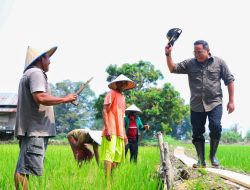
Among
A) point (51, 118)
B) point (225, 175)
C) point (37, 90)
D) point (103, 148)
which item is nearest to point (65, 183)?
point (51, 118)

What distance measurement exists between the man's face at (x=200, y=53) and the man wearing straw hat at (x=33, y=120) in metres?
2.09

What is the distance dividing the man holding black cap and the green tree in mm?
41114

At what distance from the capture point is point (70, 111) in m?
52.2

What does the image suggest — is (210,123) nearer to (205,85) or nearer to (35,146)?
(205,85)

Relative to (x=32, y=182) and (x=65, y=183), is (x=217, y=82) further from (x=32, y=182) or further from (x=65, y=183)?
(x=32, y=182)

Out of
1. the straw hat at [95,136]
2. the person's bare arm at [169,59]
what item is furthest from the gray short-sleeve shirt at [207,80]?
the straw hat at [95,136]

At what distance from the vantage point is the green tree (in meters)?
48.6

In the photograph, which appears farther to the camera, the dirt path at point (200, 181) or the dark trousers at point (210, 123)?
the dark trousers at point (210, 123)

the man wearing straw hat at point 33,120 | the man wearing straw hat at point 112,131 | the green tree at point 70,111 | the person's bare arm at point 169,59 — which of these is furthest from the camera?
the green tree at point 70,111

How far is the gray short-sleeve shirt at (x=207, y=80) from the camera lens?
4.60 metres

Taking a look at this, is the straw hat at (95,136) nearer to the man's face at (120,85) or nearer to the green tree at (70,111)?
the man's face at (120,85)

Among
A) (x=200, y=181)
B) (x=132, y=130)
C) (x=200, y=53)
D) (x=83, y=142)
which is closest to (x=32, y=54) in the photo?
(x=200, y=181)

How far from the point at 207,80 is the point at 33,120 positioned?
7.90 ft

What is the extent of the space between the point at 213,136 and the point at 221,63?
894 mm
